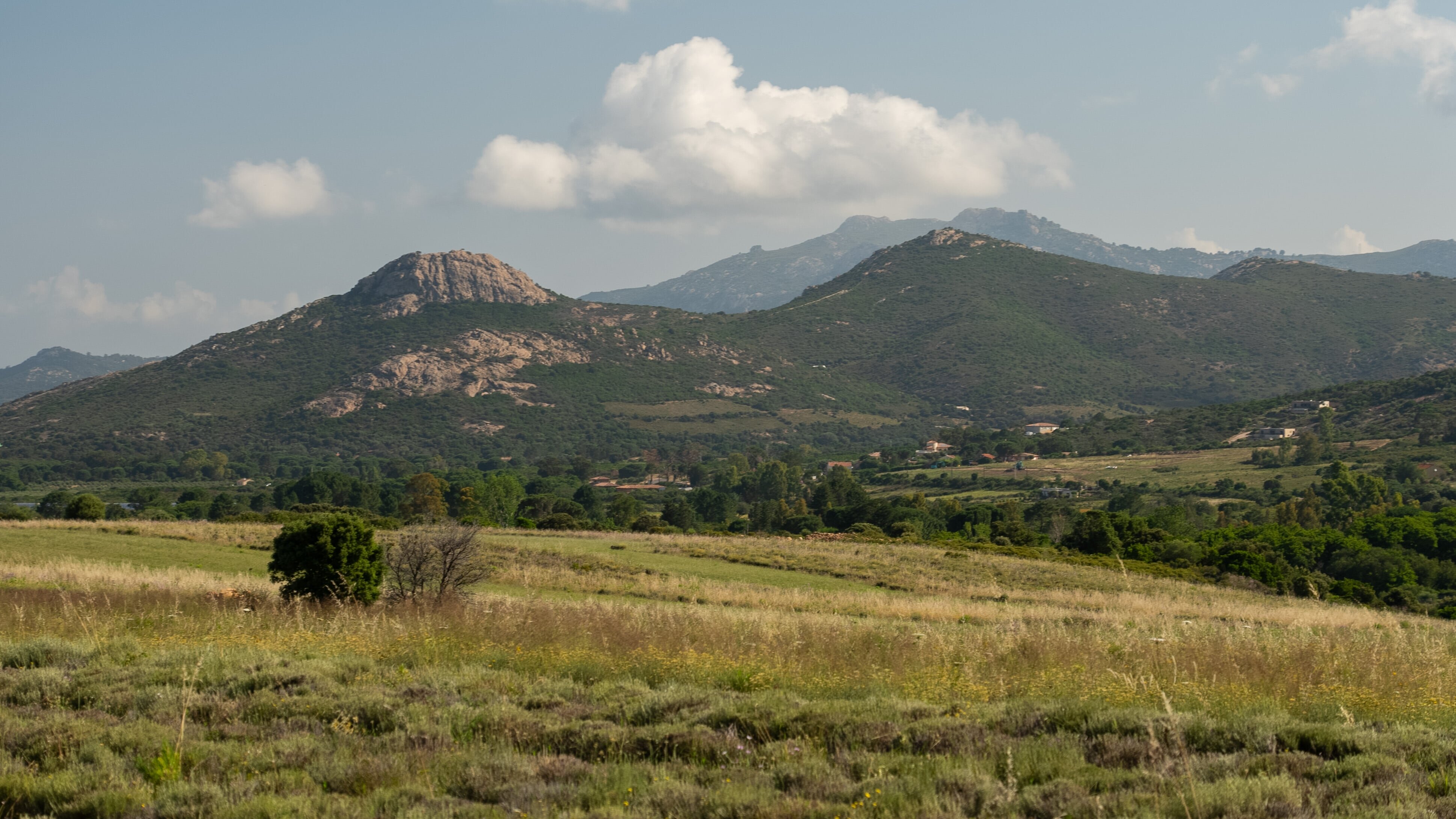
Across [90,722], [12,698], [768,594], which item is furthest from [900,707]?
[768,594]

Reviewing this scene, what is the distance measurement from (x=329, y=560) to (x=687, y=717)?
13834 mm

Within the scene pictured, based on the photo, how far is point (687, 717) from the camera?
7.55m

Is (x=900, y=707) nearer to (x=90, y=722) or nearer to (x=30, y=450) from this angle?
(x=90, y=722)

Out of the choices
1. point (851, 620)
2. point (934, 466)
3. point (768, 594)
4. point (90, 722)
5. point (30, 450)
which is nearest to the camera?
point (90, 722)

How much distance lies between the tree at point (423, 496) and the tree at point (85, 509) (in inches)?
1142

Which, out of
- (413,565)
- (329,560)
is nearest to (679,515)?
(413,565)

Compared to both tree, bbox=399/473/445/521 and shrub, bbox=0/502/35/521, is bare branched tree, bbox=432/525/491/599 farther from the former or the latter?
tree, bbox=399/473/445/521

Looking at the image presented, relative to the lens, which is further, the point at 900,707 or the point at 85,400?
the point at 85,400

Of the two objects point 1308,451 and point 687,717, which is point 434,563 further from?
point 1308,451

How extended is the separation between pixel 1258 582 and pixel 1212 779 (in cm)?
4710

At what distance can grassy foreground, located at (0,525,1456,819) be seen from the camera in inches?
219

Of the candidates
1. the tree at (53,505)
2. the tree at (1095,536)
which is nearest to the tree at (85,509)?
the tree at (53,505)

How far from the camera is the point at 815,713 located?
730 centimetres

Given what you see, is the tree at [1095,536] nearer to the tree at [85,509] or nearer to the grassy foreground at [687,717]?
the grassy foreground at [687,717]
